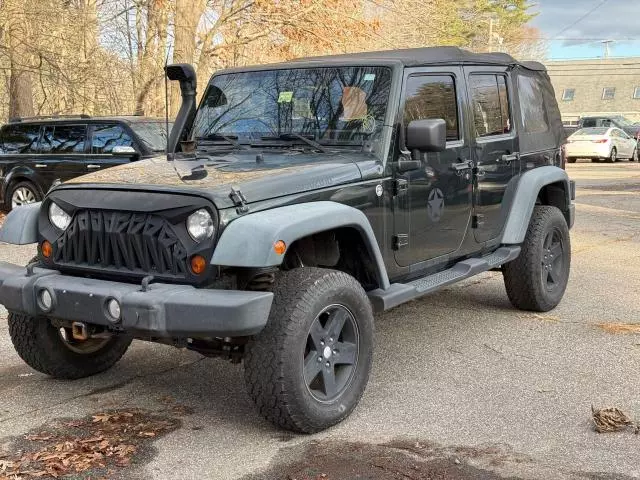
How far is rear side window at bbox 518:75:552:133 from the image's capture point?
664 centimetres

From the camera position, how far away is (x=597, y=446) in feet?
13.1

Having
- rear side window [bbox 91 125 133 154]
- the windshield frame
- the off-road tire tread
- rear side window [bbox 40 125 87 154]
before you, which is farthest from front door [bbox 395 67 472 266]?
the off-road tire tread

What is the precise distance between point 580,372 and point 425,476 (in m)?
1.96

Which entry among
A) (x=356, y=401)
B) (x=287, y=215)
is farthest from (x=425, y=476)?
(x=287, y=215)

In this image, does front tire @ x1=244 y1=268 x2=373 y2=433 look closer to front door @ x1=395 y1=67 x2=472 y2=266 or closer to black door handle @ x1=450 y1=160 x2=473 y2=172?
front door @ x1=395 y1=67 x2=472 y2=266

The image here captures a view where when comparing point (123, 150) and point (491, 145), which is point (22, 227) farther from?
point (123, 150)

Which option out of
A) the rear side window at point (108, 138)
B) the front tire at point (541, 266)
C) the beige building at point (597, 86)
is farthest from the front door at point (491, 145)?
the beige building at point (597, 86)

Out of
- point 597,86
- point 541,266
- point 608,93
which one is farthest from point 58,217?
point 597,86

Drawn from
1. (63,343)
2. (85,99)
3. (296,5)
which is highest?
(296,5)

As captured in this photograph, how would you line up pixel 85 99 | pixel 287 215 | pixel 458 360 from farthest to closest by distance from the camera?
pixel 85 99, pixel 458 360, pixel 287 215

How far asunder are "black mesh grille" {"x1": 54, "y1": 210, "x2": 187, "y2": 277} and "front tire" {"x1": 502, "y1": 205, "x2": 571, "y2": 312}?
340 cm

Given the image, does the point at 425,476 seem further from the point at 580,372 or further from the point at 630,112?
the point at 630,112

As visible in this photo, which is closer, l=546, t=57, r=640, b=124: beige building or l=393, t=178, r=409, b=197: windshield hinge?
l=393, t=178, r=409, b=197: windshield hinge

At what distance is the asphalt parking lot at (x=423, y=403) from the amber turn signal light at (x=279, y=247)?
990 millimetres
